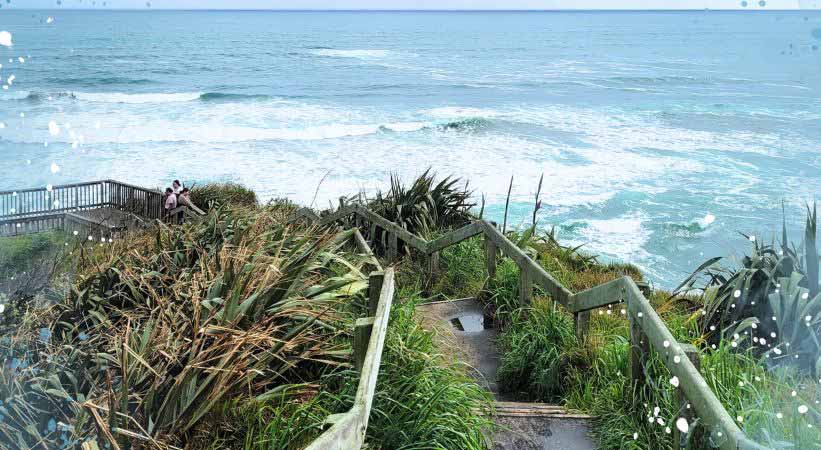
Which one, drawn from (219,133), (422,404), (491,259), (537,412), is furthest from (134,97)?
(422,404)

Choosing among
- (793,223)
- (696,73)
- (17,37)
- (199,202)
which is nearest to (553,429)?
(199,202)

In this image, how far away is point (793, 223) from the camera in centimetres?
1955

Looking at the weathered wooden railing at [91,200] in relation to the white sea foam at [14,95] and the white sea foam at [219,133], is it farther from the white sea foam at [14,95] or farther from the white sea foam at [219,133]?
the white sea foam at [14,95]

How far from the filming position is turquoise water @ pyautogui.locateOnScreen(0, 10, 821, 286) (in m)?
23.2

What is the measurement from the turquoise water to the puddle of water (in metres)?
3.78

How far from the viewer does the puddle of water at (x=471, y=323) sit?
21.5 feet

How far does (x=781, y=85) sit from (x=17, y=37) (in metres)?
63.7

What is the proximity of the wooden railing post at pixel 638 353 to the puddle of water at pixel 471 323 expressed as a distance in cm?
222

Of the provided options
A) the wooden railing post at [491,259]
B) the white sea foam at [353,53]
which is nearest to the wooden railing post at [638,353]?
the wooden railing post at [491,259]

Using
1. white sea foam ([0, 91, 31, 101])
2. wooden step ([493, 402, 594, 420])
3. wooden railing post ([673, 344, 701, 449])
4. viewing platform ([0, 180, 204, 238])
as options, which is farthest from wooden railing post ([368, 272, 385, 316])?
white sea foam ([0, 91, 31, 101])

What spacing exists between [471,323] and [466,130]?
3285 centimetres

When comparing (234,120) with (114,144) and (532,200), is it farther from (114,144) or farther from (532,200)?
(532,200)

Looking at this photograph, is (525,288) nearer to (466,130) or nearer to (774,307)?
(774,307)

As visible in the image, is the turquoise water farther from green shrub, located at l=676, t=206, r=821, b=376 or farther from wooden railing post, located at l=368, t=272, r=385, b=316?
wooden railing post, located at l=368, t=272, r=385, b=316
